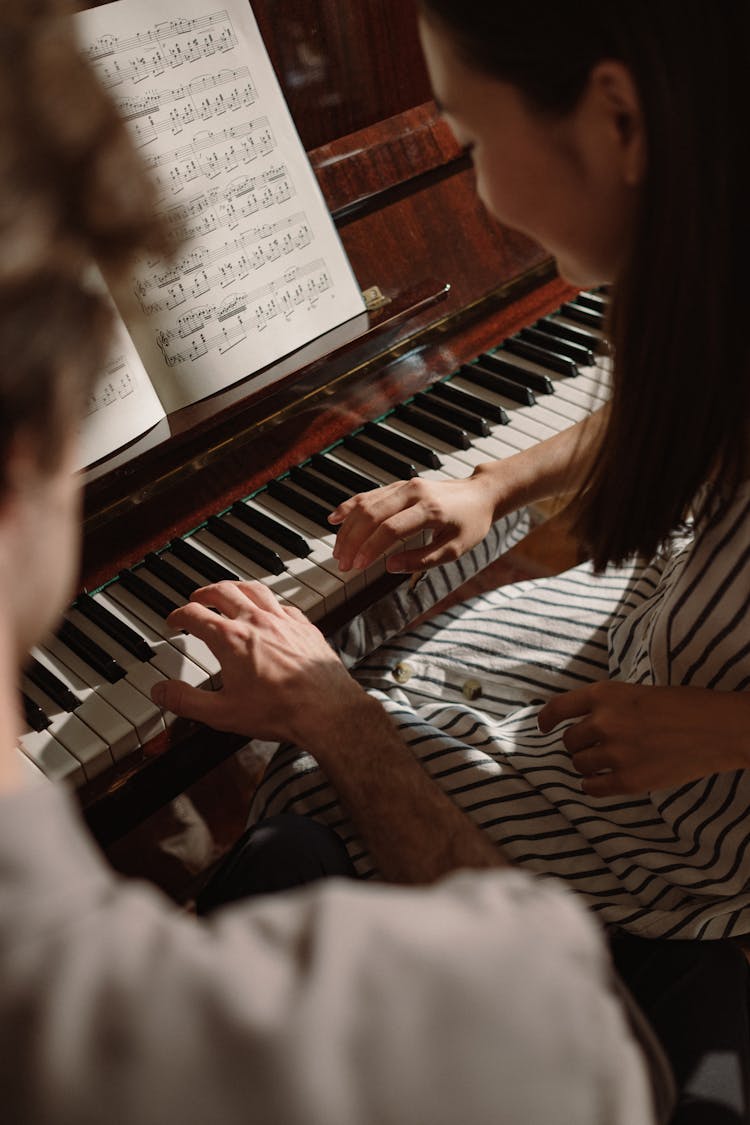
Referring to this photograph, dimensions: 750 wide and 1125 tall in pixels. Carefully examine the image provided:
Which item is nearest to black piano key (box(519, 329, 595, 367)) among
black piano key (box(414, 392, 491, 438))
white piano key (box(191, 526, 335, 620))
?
black piano key (box(414, 392, 491, 438))

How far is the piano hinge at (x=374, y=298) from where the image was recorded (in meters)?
1.62

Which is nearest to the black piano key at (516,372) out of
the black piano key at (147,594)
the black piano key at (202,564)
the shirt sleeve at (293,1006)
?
the black piano key at (202,564)

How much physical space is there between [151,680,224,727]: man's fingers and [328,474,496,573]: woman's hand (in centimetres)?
30

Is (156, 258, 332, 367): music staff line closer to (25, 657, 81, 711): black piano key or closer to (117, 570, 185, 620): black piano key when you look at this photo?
(117, 570, 185, 620): black piano key

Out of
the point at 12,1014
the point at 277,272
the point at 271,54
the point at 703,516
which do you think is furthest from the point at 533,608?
the point at 12,1014

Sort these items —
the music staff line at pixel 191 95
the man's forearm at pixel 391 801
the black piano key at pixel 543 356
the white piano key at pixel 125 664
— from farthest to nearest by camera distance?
1. the black piano key at pixel 543 356
2. the music staff line at pixel 191 95
3. the white piano key at pixel 125 664
4. the man's forearm at pixel 391 801

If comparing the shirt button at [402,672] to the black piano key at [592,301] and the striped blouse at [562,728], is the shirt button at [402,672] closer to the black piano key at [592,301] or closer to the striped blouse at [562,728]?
the striped blouse at [562,728]

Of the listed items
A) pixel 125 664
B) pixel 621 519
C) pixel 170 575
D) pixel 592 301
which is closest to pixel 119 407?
pixel 170 575

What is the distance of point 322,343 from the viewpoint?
1507 mm

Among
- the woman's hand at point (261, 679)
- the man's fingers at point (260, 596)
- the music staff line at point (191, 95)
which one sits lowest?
the woman's hand at point (261, 679)

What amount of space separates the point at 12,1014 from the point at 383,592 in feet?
3.35

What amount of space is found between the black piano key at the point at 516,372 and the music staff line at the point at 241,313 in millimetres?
395

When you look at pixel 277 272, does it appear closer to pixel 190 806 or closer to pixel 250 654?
pixel 250 654

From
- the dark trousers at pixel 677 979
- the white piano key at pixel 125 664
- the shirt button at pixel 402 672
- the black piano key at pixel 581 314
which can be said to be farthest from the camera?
the black piano key at pixel 581 314
